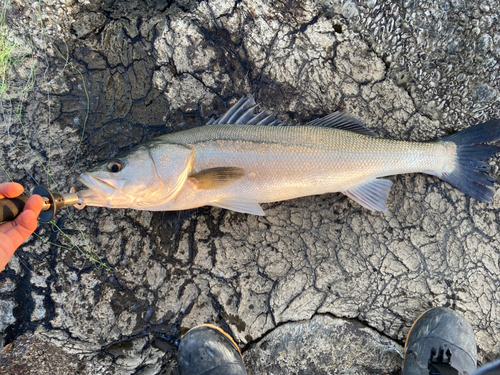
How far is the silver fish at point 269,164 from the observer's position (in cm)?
275

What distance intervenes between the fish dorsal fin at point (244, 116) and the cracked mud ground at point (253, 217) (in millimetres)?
276

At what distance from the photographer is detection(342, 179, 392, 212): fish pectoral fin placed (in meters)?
3.13

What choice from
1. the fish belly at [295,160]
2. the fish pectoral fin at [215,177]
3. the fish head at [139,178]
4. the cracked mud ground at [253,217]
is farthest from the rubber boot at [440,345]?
the fish head at [139,178]

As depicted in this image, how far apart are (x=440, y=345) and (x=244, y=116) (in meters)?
2.90

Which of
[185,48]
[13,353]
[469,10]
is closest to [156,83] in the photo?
[185,48]

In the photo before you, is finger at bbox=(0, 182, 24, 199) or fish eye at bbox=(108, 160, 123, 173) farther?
fish eye at bbox=(108, 160, 123, 173)

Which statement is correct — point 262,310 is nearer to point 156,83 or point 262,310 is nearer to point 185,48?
point 156,83

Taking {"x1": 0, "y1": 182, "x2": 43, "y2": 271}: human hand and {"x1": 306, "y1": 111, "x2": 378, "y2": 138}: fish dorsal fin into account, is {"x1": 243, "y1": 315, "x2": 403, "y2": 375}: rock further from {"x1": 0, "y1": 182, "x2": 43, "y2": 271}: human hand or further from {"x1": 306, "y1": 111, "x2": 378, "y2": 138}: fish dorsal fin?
{"x1": 0, "y1": 182, "x2": 43, "y2": 271}: human hand

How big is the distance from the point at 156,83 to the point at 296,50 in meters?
1.48

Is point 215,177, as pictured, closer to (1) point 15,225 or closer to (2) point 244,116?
(2) point 244,116

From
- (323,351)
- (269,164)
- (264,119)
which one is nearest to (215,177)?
(269,164)

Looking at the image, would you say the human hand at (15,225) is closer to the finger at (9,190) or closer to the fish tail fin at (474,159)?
the finger at (9,190)

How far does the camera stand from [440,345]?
308 cm

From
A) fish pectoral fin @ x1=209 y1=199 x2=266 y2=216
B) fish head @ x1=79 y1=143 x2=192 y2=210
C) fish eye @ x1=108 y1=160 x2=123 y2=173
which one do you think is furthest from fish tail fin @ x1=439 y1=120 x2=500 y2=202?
fish eye @ x1=108 y1=160 x2=123 y2=173
